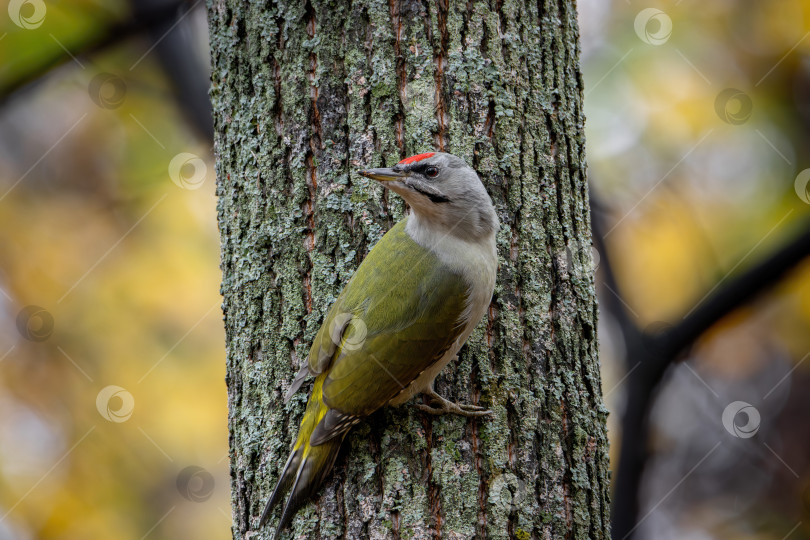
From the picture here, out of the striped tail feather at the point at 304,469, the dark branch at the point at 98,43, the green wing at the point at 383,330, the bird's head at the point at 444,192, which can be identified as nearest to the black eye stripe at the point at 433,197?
the bird's head at the point at 444,192

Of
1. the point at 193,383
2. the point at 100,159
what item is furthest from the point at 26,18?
the point at 193,383

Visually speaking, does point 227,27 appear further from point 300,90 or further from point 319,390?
point 319,390

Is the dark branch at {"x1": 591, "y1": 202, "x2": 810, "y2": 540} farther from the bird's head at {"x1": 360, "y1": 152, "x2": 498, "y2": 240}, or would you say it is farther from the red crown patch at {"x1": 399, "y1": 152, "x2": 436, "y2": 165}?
the red crown patch at {"x1": 399, "y1": 152, "x2": 436, "y2": 165}

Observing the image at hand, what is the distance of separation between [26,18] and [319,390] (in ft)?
14.2

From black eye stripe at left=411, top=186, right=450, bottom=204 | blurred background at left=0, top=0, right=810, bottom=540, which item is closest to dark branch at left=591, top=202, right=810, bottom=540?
blurred background at left=0, top=0, right=810, bottom=540

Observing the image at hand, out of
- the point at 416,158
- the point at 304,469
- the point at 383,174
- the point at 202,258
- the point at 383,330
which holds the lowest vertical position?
the point at 202,258

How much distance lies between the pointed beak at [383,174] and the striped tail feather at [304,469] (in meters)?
0.81

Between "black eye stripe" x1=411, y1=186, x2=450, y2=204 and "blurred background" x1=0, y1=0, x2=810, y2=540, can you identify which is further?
"blurred background" x1=0, y1=0, x2=810, y2=540

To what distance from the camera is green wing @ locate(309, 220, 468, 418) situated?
263 centimetres

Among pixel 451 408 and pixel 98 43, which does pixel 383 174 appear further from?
pixel 98 43

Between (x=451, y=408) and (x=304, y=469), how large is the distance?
1.81 ft

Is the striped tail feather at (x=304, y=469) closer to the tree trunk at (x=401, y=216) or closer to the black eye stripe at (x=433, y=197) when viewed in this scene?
the tree trunk at (x=401, y=216)

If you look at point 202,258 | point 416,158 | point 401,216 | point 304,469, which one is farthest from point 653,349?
point 202,258

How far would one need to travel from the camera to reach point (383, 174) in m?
2.61
